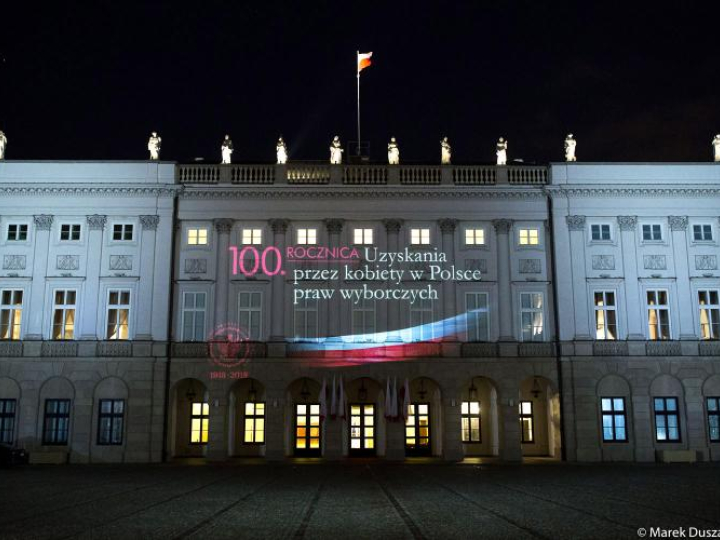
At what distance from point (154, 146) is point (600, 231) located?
87.1ft

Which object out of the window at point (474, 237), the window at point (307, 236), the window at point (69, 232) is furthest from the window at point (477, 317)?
the window at point (69, 232)

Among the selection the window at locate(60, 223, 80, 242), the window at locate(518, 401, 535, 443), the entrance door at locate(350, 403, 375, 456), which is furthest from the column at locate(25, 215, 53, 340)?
the window at locate(518, 401, 535, 443)

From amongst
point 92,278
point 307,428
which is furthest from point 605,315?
point 92,278

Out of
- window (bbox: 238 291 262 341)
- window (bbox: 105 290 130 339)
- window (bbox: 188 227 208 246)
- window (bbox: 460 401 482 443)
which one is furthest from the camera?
window (bbox: 460 401 482 443)

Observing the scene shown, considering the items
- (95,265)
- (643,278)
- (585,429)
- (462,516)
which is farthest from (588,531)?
(95,265)

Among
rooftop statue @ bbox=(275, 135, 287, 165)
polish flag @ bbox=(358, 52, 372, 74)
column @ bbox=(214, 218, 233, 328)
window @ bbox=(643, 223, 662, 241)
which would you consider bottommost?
column @ bbox=(214, 218, 233, 328)

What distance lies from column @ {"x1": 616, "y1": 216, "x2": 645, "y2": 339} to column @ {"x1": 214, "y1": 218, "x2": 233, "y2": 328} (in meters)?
22.6

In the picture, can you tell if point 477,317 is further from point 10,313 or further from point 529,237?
point 10,313

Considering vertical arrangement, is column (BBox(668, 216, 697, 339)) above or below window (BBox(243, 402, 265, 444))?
above

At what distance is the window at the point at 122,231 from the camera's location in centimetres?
4603

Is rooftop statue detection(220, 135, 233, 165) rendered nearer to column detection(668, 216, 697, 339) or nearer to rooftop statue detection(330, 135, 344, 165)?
rooftop statue detection(330, 135, 344, 165)

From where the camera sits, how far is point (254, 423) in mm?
48938

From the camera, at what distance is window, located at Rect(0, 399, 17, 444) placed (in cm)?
4378

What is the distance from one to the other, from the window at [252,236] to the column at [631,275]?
2075 centimetres
